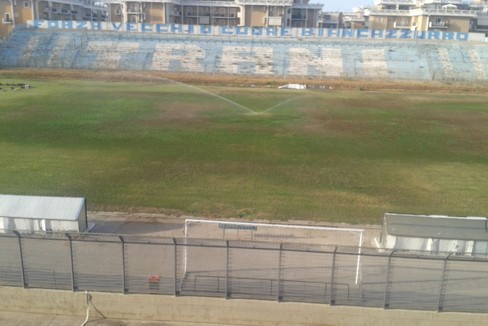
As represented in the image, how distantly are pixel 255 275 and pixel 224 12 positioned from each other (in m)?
126

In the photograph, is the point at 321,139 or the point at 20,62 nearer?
the point at 321,139

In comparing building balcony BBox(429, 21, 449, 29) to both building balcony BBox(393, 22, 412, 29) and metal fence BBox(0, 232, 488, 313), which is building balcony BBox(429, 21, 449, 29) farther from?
metal fence BBox(0, 232, 488, 313)

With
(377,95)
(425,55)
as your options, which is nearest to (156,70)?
(377,95)

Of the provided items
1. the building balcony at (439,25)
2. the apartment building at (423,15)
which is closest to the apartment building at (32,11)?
the apartment building at (423,15)

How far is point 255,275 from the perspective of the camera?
13297 millimetres

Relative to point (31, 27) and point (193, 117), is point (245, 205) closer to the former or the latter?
point (193, 117)

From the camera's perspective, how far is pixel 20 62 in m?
91.3

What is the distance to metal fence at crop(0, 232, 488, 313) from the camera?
12.9 m

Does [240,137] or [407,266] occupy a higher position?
[407,266]

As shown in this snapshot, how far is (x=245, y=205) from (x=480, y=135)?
89.5 ft

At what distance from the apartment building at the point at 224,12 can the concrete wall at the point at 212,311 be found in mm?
115837

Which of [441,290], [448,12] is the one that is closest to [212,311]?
[441,290]

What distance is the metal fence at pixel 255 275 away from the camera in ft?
42.3

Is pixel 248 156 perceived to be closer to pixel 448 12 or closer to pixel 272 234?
pixel 272 234
